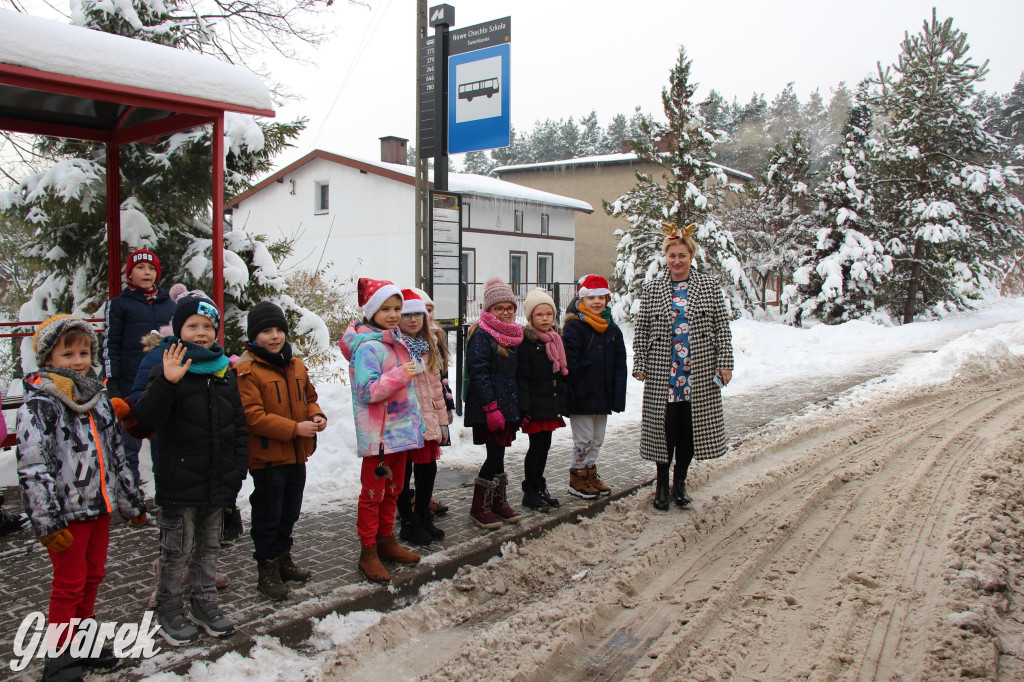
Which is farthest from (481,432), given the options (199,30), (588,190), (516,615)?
(588,190)

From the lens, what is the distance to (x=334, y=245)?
89.7 feet

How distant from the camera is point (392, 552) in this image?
451 centimetres

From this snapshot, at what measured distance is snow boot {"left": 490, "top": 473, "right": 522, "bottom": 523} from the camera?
5.33 meters

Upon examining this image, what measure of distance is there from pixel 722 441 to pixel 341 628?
319cm

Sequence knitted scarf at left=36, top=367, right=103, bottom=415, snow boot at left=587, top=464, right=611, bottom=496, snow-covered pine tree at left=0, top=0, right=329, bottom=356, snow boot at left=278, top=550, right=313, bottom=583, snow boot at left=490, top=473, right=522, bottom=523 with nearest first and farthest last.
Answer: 1. knitted scarf at left=36, top=367, right=103, bottom=415
2. snow boot at left=278, top=550, right=313, bottom=583
3. snow boot at left=490, top=473, right=522, bottom=523
4. snow boot at left=587, top=464, right=611, bottom=496
5. snow-covered pine tree at left=0, top=0, right=329, bottom=356

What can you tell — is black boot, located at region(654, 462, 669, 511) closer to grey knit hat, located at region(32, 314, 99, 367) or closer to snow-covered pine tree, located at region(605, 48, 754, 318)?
grey knit hat, located at region(32, 314, 99, 367)

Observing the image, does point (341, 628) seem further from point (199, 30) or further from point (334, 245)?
point (334, 245)

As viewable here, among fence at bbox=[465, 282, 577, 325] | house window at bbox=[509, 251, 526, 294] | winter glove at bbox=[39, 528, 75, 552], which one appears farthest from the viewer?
house window at bbox=[509, 251, 526, 294]

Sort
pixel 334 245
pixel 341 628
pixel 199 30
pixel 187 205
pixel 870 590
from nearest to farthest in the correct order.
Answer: pixel 341 628 → pixel 870 590 → pixel 187 205 → pixel 199 30 → pixel 334 245

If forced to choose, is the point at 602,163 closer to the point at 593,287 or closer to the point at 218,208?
the point at 593,287

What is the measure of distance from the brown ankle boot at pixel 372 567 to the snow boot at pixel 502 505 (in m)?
1.21

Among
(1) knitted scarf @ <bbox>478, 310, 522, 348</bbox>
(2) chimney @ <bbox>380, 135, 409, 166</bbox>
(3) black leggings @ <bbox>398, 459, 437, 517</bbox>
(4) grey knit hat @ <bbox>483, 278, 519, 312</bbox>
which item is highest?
(2) chimney @ <bbox>380, 135, 409, 166</bbox>

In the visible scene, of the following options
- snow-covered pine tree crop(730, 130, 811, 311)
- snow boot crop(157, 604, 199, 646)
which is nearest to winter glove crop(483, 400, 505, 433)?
snow boot crop(157, 604, 199, 646)

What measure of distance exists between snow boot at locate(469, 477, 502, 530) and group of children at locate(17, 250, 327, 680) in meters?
1.44
